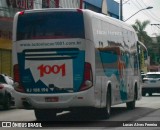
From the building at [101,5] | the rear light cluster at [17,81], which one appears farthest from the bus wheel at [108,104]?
the building at [101,5]

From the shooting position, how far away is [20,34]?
57.8ft

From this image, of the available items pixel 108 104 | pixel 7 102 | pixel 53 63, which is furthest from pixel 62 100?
pixel 7 102

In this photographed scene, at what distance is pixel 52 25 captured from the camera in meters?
17.3

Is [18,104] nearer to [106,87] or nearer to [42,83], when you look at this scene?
[42,83]

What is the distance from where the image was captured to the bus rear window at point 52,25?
17.2 metres

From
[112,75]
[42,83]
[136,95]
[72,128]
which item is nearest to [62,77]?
[42,83]

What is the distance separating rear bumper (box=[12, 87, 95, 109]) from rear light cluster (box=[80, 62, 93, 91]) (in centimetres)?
13

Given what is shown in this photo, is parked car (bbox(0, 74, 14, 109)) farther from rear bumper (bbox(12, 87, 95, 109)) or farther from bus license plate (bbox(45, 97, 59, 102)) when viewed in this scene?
bus license plate (bbox(45, 97, 59, 102))

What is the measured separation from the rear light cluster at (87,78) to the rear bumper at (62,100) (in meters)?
0.13

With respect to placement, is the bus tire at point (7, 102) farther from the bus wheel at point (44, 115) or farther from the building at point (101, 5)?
the building at point (101, 5)

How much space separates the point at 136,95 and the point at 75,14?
8.36 metres

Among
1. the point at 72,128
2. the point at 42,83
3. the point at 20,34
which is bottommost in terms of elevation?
the point at 72,128

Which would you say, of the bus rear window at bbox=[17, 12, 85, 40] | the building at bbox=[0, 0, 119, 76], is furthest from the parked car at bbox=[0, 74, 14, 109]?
the building at bbox=[0, 0, 119, 76]

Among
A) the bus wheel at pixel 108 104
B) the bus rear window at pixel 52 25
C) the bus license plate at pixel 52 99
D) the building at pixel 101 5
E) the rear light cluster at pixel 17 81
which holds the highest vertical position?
the building at pixel 101 5
